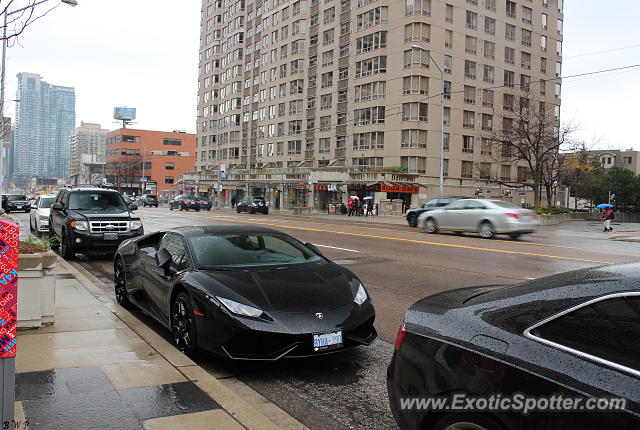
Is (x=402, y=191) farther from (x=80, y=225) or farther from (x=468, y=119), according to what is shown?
(x=80, y=225)

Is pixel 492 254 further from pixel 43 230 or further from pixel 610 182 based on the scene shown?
pixel 610 182

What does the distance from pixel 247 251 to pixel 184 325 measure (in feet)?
3.86

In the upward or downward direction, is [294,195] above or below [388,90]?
below

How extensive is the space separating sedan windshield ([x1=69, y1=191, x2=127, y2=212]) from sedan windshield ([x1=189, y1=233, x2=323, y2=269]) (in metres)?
8.29

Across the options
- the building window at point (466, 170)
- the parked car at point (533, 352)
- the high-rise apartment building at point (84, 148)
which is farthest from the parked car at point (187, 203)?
the high-rise apartment building at point (84, 148)

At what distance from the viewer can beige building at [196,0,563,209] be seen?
2232 inches

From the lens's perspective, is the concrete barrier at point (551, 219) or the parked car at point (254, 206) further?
the parked car at point (254, 206)

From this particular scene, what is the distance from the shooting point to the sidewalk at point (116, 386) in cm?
369

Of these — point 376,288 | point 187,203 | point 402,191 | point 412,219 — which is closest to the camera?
point 376,288

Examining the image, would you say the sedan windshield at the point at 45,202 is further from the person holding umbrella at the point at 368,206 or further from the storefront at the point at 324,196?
the storefront at the point at 324,196

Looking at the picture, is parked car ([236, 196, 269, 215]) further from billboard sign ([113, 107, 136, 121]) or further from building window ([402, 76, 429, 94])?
billboard sign ([113, 107, 136, 121])

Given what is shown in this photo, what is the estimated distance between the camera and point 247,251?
618cm

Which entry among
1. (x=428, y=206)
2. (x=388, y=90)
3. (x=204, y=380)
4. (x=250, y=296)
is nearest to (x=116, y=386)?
(x=204, y=380)

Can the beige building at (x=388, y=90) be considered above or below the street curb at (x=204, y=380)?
above
